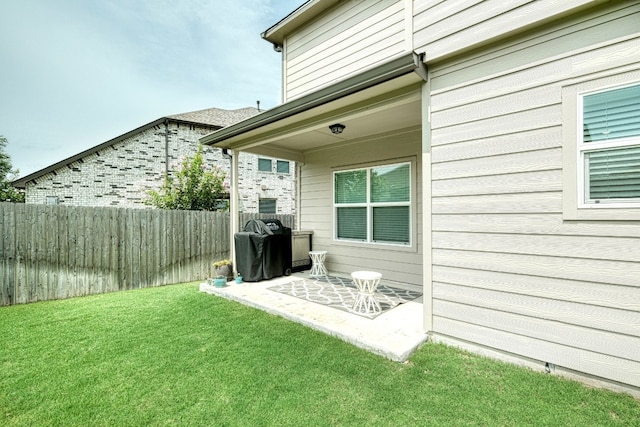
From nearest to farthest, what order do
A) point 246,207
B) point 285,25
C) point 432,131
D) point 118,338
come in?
1. point 432,131
2. point 118,338
3. point 285,25
4. point 246,207

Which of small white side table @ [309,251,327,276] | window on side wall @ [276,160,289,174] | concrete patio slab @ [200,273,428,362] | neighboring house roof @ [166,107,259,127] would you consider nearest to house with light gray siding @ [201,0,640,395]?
concrete patio slab @ [200,273,428,362]

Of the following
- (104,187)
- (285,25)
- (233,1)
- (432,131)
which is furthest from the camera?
(104,187)

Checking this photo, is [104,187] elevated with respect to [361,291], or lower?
elevated

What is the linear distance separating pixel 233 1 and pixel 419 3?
520 cm

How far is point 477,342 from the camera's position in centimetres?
267

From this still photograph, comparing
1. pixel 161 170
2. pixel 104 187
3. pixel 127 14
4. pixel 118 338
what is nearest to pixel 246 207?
pixel 161 170

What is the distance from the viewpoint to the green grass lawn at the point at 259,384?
191cm

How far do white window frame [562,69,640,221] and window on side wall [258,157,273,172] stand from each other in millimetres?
11986

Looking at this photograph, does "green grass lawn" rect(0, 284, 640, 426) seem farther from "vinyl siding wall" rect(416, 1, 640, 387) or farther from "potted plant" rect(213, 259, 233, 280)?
"potted plant" rect(213, 259, 233, 280)

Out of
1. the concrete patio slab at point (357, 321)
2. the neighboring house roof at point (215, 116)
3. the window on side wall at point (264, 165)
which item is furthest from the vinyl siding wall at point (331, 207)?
the neighboring house roof at point (215, 116)

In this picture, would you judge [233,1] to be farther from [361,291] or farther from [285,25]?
[361,291]

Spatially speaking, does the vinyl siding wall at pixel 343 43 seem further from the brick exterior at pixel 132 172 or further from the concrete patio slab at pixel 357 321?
the brick exterior at pixel 132 172

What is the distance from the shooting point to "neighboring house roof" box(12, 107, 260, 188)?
30.4ft

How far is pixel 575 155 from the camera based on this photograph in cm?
220
